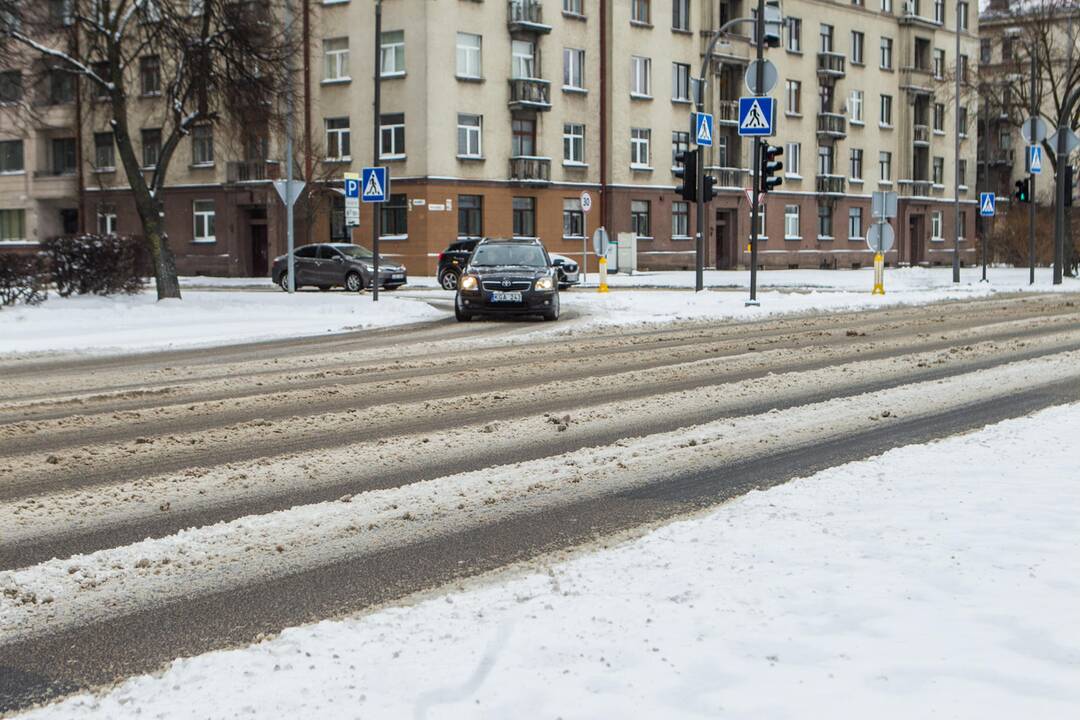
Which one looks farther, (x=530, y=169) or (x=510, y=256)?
(x=530, y=169)

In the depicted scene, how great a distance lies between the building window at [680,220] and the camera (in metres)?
57.8

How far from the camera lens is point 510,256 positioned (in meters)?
22.7

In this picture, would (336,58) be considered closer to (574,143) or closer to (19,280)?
(574,143)

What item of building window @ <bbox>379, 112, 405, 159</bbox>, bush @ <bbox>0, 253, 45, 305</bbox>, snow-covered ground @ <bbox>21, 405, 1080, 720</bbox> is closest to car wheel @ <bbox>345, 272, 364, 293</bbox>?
building window @ <bbox>379, 112, 405, 159</bbox>

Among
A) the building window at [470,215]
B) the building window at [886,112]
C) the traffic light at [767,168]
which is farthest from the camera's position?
the building window at [886,112]

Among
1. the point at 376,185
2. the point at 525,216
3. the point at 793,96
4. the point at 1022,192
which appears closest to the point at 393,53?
the point at 525,216

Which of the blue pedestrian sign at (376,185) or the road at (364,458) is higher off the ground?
the blue pedestrian sign at (376,185)

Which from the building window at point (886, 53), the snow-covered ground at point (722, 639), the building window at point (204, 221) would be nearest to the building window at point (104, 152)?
the building window at point (204, 221)

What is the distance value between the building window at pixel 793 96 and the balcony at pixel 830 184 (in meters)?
4.07

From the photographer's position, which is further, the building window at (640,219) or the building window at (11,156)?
the building window at (11,156)

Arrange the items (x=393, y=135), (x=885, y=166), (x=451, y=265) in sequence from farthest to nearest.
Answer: (x=885, y=166)
(x=393, y=135)
(x=451, y=265)

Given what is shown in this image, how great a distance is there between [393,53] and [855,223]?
3181cm

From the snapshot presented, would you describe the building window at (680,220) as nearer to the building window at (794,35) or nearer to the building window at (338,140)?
the building window at (794,35)

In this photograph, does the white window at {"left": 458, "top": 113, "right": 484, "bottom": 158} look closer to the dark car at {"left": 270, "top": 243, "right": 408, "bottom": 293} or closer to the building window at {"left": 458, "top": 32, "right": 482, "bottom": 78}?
the building window at {"left": 458, "top": 32, "right": 482, "bottom": 78}
